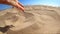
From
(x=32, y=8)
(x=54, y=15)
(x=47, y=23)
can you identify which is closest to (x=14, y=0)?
(x=47, y=23)

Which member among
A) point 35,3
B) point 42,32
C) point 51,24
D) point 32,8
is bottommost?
point 42,32

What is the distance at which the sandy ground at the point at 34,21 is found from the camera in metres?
1.09

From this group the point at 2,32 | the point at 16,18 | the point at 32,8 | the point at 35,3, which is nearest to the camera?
the point at 2,32

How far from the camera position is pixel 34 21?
1.24 m

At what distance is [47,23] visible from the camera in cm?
122

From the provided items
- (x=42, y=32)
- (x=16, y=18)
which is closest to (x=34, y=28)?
(x=42, y=32)

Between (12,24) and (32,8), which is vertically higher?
(32,8)

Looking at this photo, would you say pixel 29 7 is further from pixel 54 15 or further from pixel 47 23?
pixel 47 23

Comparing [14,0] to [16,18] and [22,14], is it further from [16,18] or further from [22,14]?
[22,14]

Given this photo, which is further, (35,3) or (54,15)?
(35,3)

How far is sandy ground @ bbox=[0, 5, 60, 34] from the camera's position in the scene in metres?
1.09

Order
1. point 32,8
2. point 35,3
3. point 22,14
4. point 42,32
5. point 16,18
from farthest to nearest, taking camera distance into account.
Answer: point 35,3, point 32,8, point 22,14, point 16,18, point 42,32

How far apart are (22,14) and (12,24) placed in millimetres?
281

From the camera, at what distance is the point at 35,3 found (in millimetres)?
1854
